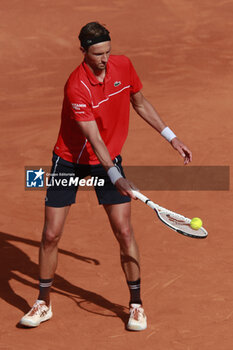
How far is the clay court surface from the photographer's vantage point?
7902 millimetres

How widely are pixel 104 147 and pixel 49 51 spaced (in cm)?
1008

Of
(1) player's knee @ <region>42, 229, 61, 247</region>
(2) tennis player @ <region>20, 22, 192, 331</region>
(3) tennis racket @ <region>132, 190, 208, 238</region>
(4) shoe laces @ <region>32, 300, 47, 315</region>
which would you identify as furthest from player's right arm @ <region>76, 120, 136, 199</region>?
(4) shoe laces @ <region>32, 300, 47, 315</region>

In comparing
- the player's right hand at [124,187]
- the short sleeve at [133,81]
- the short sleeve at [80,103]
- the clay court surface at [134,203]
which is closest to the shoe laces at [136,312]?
the clay court surface at [134,203]

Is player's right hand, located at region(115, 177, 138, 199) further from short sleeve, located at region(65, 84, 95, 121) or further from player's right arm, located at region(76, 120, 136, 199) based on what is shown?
short sleeve, located at region(65, 84, 95, 121)

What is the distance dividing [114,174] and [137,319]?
1.52 metres

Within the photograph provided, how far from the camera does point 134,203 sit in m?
10.8

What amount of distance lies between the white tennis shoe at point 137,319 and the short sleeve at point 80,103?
1928 mm

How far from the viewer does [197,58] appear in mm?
16297

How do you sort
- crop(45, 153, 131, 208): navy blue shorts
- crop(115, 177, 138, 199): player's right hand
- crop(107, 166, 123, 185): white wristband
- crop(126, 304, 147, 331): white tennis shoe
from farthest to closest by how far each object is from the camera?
crop(126, 304, 147, 331): white tennis shoe < crop(45, 153, 131, 208): navy blue shorts < crop(107, 166, 123, 185): white wristband < crop(115, 177, 138, 199): player's right hand

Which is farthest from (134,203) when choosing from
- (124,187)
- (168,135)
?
(124,187)

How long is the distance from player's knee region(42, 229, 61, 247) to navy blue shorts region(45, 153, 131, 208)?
249 millimetres

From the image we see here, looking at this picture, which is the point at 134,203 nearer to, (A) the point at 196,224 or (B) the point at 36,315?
(B) the point at 36,315

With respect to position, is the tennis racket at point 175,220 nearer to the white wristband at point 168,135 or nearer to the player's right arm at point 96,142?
the player's right arm at point 96,142

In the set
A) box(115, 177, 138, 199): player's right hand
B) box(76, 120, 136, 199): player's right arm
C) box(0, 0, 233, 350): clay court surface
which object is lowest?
box(0, 0, 233, 350): clay court surface
